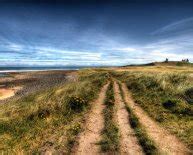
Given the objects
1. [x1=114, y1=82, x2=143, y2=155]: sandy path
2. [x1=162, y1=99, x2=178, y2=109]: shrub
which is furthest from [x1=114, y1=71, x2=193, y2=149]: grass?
[x1=114, y1=82, x2=143, y2=155]: sandy path

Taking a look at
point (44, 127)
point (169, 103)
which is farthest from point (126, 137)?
point (169, 103)

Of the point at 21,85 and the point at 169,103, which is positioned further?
the point at 21,85

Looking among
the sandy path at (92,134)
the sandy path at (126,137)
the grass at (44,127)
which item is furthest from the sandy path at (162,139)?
the grass at (44,127)

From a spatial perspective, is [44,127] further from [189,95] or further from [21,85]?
[21,85]

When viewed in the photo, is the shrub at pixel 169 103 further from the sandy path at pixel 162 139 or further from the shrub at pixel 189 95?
the sandy path at pixel 162 139

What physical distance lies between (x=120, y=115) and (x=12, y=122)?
287 inches

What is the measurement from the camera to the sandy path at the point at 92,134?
41.7 ft

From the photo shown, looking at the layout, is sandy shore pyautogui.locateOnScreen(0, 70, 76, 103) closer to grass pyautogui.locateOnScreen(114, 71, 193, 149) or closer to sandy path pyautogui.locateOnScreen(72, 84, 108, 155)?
grass pyautogui.locateOnScreen(114, 71, 193, 149)

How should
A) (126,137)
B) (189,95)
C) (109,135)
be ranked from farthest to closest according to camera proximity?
(189,95) → (109,135) → (126,137)

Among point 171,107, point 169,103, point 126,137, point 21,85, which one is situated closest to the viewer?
point 126,137

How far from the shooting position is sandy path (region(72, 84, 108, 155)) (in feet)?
41.7

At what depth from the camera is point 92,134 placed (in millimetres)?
14953

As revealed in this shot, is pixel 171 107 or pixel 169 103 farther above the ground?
pixel 169 103

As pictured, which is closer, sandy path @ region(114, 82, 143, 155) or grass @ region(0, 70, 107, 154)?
sandy path @ region(114, 82, 143, 155)
